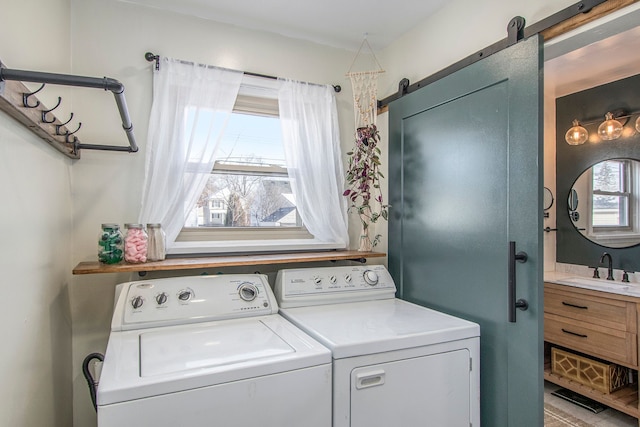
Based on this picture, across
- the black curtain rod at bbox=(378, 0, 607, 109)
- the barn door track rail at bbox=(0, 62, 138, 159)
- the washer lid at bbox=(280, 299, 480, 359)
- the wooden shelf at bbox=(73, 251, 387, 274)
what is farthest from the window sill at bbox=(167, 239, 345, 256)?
the black curtain rod at bbox=(378, 0, 607, 109)

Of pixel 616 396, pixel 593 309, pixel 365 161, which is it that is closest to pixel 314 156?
pixel 365 161

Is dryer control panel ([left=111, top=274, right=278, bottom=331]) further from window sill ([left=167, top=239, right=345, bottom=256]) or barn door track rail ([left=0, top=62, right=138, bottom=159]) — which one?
barn door track rail ([left=0, top=62, right=138, bottom=159])

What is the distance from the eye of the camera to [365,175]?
2180 millimetres

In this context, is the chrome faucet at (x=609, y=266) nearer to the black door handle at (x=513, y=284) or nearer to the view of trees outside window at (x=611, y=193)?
the view of trees outside window at (x=611, y=193)

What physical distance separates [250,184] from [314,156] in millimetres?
433

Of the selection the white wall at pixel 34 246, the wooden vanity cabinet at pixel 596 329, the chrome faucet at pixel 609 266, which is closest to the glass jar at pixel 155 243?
the white wall at pixel 34 246

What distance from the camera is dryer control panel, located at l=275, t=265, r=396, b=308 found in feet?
6.13

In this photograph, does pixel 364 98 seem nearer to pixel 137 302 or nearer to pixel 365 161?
pixel 365 161

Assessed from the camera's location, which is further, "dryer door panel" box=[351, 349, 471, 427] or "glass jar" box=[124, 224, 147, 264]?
"glass jar" box=[124, 224, 147, 264]

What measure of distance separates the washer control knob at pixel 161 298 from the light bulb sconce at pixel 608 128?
10.7ft

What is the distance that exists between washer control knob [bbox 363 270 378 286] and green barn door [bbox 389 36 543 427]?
21 cm

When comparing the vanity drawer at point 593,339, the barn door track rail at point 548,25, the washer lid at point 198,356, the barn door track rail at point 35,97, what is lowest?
the vanity drawer at point 593,339

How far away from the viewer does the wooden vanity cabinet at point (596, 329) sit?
7.60 ft

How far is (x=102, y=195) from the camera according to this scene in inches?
71.3
